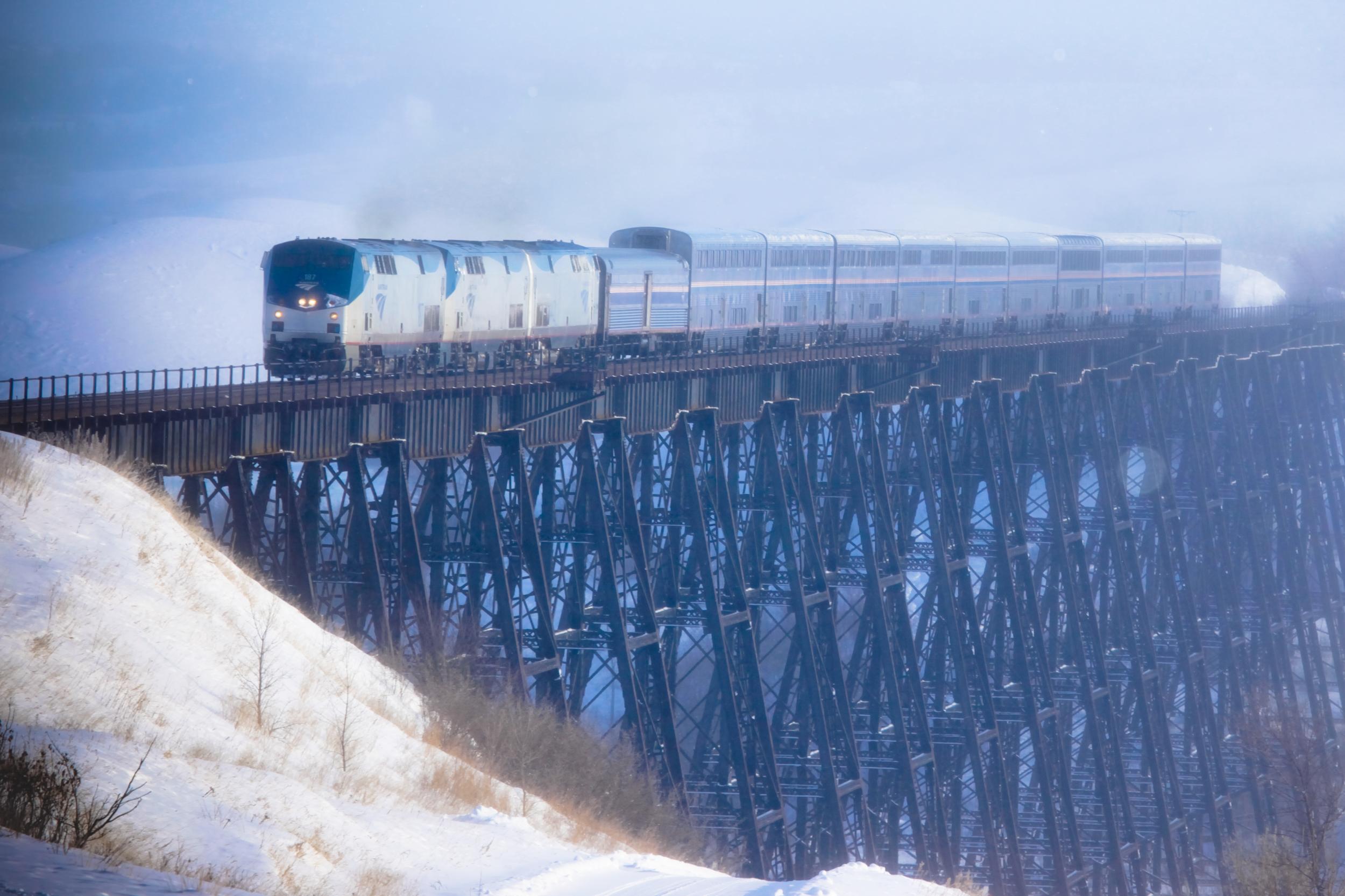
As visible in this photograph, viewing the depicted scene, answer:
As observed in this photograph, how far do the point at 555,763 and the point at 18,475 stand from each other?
6.96 metres

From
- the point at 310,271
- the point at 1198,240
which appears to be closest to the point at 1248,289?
the point at 1198,240

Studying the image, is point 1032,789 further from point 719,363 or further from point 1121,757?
point 719,363

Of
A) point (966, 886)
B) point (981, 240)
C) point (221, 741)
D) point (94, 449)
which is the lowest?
point (966, 886)

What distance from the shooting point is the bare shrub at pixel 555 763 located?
56.2 ft

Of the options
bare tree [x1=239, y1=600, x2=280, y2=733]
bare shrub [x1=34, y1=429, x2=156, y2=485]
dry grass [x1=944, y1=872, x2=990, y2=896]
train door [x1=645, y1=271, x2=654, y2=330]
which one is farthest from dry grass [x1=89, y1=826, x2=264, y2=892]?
train door [x1=645, y1=271, x2=654, y2=330]

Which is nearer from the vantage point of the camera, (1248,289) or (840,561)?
(840,561)

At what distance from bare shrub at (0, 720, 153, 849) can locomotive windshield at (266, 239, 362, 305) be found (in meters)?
17.9

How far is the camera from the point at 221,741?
12.8m

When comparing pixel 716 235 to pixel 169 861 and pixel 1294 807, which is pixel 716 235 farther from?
pixel 169 861

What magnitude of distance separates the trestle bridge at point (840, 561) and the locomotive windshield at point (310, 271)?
109 inches

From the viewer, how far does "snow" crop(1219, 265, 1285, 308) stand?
108731 millimetres

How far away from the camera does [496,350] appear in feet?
101

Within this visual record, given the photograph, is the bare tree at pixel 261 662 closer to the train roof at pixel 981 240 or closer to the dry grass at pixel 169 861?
the dry grass at pixel 169 861

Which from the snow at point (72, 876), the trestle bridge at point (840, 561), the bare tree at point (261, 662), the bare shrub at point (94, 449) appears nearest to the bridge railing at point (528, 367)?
the trestle bridge at point (840, 561)
